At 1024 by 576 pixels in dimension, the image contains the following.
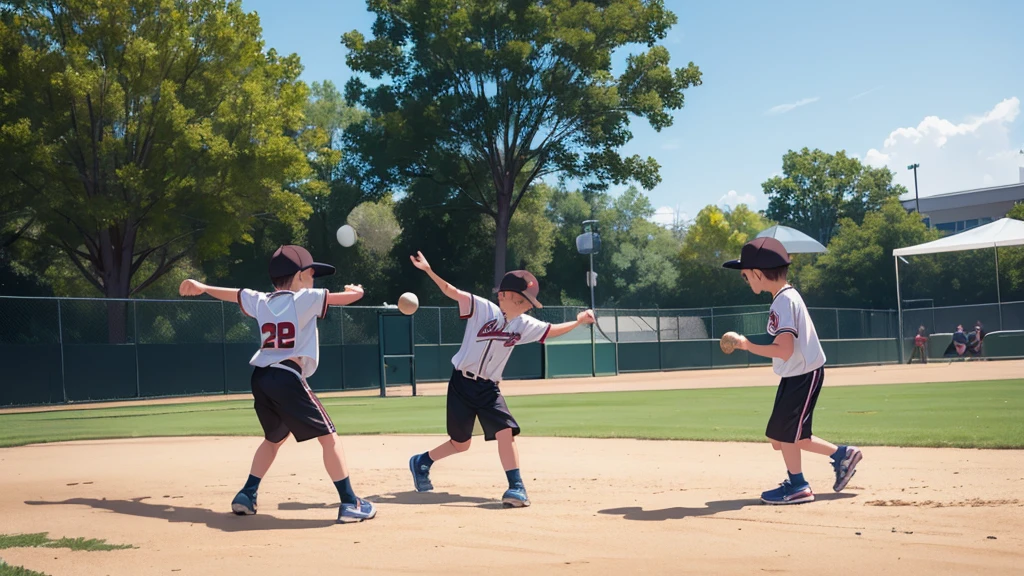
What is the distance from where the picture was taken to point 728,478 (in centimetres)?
773

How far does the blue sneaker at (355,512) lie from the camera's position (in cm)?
604

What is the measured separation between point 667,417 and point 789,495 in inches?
330

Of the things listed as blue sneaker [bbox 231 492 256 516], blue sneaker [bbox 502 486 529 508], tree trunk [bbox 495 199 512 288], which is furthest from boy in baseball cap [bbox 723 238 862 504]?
tree trunk [bbox 495 199 512 288]

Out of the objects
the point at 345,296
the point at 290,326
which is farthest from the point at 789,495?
the point at 290,326

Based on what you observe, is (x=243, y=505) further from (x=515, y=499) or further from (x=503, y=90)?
(x=503, y=90)

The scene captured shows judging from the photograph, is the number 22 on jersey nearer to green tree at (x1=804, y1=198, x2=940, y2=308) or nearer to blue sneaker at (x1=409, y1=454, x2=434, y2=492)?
blue sneaker at (x1=409, y1=454, x2=434, y2=492)

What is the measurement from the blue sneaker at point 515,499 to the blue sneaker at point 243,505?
171 centimetres

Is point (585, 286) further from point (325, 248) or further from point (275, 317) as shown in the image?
point (275, 317)

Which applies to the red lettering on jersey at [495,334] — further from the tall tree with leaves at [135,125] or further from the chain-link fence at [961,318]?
the chain-link fence at [961,318]

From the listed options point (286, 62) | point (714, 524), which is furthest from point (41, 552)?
point (286, 62)

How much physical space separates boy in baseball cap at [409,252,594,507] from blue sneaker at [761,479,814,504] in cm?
178

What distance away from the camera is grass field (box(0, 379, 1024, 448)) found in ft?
36.2

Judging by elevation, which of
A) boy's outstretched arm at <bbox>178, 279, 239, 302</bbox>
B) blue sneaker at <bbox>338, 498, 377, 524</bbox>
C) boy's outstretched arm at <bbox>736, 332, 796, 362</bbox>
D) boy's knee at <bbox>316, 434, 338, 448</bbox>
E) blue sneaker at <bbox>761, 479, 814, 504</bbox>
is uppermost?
boy's outstretched arm at <bbox>178, 279, 239, 302</bbox>

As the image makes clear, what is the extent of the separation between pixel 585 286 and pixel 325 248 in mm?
17746
